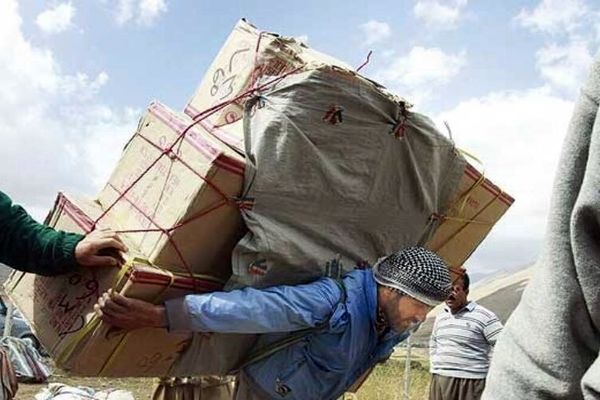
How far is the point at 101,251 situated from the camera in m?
2.51

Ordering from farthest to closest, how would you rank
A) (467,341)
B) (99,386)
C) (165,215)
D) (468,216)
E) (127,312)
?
(99,386) < (467,341) < (468,216) < (165,215) < (127,312)

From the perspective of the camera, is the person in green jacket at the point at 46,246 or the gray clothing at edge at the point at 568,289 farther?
the person in green jacket at the point at 46,246

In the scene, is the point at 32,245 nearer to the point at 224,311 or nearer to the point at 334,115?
the point at 224,311

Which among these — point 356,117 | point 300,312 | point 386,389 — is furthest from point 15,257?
point 386,389

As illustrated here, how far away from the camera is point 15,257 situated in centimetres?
259

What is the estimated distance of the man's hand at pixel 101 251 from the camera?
249cm

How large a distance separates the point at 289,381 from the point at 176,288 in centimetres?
56

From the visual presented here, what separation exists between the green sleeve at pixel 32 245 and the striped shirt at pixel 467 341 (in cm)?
397

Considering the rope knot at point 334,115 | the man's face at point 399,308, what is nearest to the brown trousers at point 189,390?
the man's face at point 399,308

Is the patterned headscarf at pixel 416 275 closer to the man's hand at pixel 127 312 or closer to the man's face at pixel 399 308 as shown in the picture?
the man's face at pixel 399 308

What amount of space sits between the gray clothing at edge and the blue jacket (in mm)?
1655

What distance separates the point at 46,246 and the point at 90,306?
25 cm

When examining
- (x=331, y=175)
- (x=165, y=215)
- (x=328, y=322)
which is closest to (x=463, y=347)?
(x=328, y=322)

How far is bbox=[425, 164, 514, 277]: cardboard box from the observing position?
310cm
